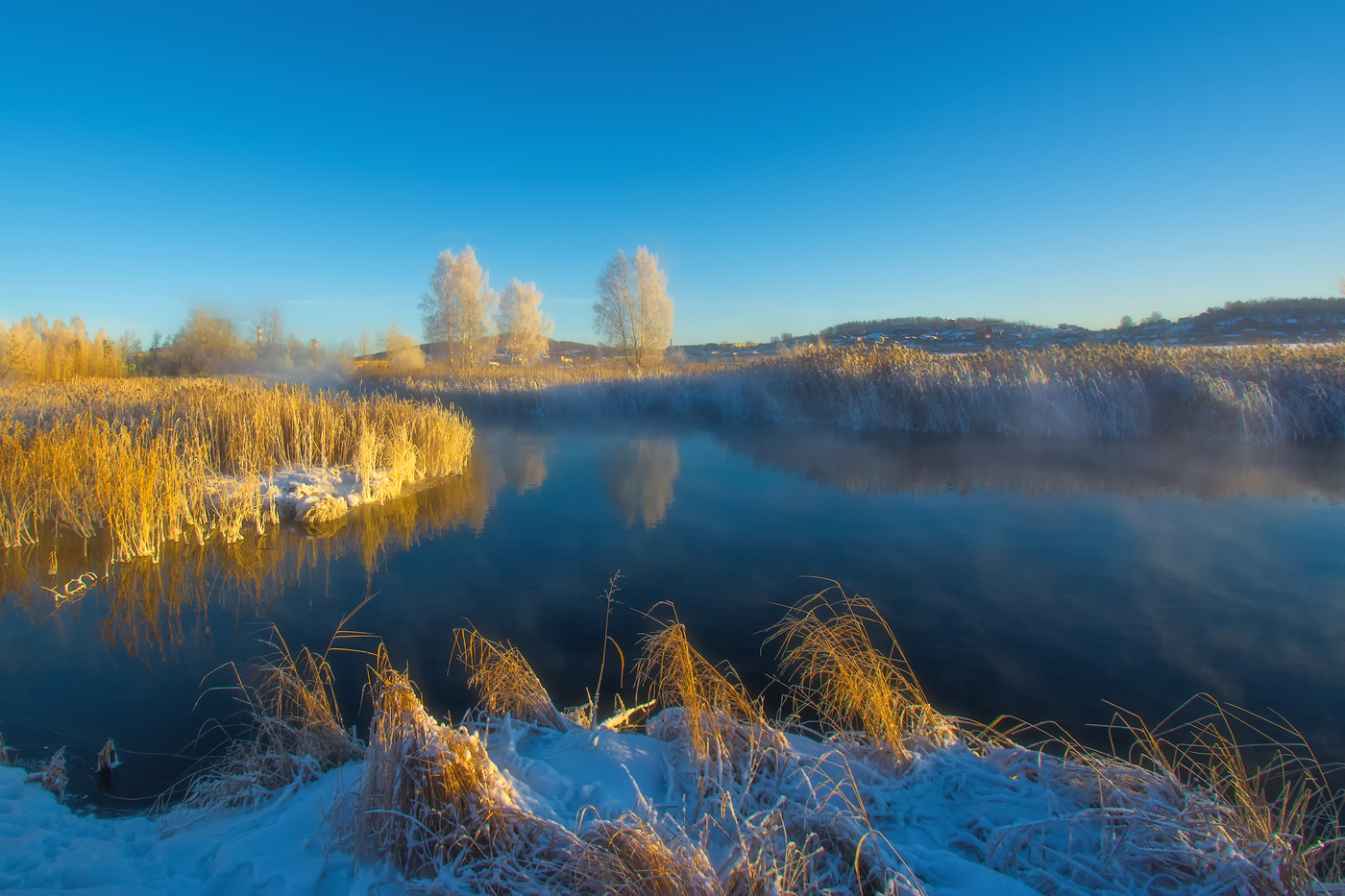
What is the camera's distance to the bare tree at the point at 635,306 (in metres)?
31.7

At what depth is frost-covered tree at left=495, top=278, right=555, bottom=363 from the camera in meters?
40.5

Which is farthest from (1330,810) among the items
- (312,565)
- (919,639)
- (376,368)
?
(376,368)

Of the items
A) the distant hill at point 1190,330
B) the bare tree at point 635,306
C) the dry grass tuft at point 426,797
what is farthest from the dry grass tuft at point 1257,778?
the bare tree at point 635,306

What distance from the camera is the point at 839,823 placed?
1.72 m

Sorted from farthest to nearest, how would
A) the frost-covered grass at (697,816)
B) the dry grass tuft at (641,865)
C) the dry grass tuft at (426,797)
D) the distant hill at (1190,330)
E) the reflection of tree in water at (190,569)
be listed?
the distant hill at (1190,330) → the reflection of tree in water at (190,569) → the dry grass tuft at (426,797) → the frost-covered grass at (697,816) → the dry grass tuft at (641,865)

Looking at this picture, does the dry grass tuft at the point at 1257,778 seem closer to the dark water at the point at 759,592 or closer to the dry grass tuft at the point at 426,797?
the dark water at the point at 759,592

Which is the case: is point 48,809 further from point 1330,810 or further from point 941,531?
point 941,531

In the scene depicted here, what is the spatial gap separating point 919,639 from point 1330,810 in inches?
64.2

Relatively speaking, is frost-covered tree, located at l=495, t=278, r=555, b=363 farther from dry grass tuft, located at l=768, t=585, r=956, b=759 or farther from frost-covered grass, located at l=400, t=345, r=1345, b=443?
dry grass tuft, located at l=768, t=585, r=956, b=759

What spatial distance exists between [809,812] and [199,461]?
6.68m

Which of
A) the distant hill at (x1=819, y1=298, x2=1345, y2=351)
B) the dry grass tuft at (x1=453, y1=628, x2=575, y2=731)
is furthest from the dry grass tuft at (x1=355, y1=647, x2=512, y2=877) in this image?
the distant hill at (x1=819, y1=298, x2=1345, y2=351)

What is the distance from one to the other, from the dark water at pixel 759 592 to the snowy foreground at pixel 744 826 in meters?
0.55

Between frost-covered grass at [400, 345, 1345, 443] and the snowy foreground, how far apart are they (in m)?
9.43

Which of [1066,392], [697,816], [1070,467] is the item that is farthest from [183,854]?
[1066,392]
